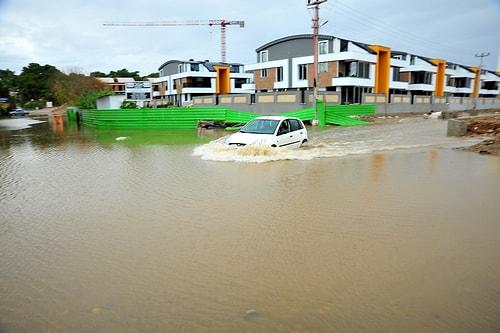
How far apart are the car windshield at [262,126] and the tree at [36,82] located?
80955mm

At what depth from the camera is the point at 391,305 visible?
11.6 feet

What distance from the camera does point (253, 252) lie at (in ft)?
15.7

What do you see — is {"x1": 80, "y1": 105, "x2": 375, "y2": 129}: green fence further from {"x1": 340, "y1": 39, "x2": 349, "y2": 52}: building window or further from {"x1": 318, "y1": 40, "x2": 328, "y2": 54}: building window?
{"x1": 340, "y1": 39, "x2": 349, "y2": 52}: building window

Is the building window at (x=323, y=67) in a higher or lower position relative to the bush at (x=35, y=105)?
higher

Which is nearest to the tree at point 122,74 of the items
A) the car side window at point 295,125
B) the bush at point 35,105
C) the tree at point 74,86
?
the bush at point 35,105

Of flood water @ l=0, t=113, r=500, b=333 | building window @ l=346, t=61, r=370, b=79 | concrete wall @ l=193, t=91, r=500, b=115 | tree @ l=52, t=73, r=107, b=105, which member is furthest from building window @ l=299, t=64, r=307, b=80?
A: tree @ l=52, t=73, r=107, b=105

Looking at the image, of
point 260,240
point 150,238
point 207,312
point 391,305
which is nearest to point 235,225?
point 260,240

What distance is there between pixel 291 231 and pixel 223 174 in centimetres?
460

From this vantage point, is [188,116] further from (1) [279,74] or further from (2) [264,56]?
(2) [264,56]

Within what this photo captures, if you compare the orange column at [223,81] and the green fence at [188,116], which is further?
the orange column at [223,81]

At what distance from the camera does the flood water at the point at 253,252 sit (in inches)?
134

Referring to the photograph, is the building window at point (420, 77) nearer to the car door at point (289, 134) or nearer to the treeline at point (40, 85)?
the car door at point (289, 134)

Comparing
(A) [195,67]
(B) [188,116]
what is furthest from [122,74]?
(B) [188,116]

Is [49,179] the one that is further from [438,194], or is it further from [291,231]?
[438,194]
